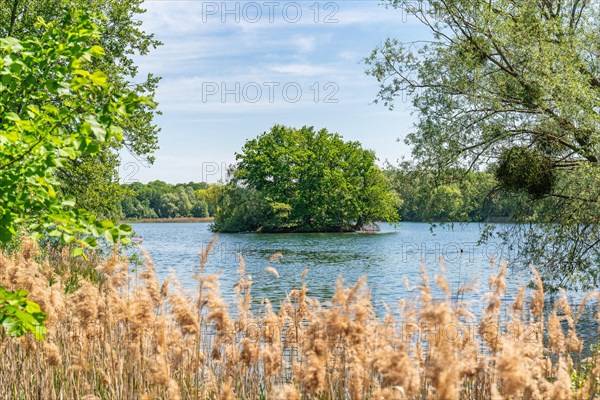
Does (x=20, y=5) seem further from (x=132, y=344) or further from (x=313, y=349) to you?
(x=313, y=349)

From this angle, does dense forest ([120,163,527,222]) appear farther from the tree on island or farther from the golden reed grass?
the tree on island

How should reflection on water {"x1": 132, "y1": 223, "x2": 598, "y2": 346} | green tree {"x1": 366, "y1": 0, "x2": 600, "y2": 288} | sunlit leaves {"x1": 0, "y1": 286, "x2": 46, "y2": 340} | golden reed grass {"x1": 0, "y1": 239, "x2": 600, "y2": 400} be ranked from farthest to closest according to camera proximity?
reflection on water {"x1": 132, "y1": 223, "x2": 598, "y2": 346}, green tree {"x1": 366, "y1": 0, "x2": 600, "y2": 288}, sunlit leaves {"x1": 0, "y1": 286, "x2": 46, "y2": 340}, golden reed grass {"x1": 0, "y1": 239, "x2": 600, "y2": 400}

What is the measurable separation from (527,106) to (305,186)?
58787 millimetres

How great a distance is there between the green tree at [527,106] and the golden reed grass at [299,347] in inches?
365

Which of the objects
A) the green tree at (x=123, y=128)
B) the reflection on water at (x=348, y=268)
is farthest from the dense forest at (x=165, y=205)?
the green tree at (x=123, y=128)

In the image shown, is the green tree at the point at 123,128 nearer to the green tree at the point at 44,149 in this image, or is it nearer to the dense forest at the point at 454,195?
the dense forest at the point at 454,195

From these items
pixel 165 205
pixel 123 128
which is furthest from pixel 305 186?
pixel 165 205

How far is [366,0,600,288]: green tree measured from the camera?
14.9 meters

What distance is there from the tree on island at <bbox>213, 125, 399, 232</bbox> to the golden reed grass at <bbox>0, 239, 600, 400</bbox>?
214 feet

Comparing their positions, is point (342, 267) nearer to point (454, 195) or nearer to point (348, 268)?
point (348, 268)

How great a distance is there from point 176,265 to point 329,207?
39753mm

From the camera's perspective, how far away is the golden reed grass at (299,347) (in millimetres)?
4352

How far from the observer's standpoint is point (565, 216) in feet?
51.9

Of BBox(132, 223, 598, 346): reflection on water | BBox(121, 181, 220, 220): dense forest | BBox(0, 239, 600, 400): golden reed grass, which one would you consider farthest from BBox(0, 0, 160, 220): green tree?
BBox(121, 181, 220, 220): dense forest
